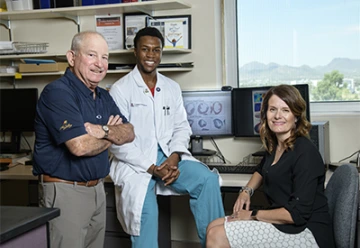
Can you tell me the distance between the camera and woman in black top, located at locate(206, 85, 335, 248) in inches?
81.8

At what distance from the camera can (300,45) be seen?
3.35 meters

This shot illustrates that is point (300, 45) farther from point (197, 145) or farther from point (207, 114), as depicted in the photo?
point (197, 145)

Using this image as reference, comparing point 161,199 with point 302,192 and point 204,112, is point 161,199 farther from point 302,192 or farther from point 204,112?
point 302,192

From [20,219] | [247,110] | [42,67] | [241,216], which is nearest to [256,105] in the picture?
[247,110]

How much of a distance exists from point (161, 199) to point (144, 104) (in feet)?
2.40

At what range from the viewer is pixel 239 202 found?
2402mm

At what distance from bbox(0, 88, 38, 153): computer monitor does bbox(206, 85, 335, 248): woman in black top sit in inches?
77.2

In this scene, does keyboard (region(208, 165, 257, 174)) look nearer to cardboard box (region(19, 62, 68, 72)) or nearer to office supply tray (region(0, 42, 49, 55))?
cardboard box (region(19, 62, 68, 72))

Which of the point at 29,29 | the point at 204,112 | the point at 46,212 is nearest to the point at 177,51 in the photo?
the point at 204,112

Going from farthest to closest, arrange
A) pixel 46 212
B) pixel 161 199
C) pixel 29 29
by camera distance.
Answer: pixel 29 29
pixel 161 199
pixel 46 212

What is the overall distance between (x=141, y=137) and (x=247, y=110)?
82 cm

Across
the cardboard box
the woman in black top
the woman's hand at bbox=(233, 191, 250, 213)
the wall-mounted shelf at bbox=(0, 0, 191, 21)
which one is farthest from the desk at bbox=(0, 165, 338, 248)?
the wall-mounted shelf at bbox=(0, 0, 191, 21)

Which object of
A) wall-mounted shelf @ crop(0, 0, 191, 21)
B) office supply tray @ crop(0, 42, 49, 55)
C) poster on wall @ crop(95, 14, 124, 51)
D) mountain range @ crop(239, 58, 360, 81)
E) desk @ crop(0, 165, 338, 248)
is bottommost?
desk @ crop(0, 165, 338, 248)

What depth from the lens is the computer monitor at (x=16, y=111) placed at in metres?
3.66
